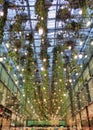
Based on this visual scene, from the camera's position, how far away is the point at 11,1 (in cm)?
703

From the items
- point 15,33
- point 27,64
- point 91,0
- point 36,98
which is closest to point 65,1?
point 91,0

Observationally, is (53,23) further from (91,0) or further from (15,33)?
(91,0)

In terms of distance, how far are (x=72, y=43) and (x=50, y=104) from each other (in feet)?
48.3

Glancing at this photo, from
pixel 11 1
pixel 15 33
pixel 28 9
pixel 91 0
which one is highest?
pixel 28 9

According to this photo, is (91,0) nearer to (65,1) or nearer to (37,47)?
(65,1)

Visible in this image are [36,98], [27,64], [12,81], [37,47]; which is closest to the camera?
[27,64]

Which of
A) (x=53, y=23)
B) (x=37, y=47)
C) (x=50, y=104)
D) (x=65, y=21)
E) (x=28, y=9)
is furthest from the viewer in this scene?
(x=50, y=104)

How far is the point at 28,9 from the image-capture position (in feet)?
30.1

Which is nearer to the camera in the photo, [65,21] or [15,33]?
[65,21]

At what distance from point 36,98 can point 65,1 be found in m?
14.8

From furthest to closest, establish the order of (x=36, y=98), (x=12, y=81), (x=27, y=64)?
(x=36, y=98)
(x=12, y=81)
(x=27, y=64)

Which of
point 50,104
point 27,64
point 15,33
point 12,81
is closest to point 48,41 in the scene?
point 27,64

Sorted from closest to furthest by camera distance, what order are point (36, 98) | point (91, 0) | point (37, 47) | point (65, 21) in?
point (91, 0), point (65, 21), point (37, 47), point (36, 98)

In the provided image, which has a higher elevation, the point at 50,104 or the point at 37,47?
the point at 37,47
